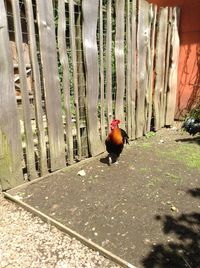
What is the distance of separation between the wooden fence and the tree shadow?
1859 mm

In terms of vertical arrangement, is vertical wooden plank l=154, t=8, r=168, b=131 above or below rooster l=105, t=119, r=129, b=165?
above

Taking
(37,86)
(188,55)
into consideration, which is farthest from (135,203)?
(188,55)

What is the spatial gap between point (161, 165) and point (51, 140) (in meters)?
1.69

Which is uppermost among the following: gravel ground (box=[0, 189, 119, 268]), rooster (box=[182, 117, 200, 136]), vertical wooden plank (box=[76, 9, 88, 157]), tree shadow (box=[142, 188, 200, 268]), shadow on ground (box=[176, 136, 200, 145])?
vertical wooden plank (box=[76, 9, 88, 157])

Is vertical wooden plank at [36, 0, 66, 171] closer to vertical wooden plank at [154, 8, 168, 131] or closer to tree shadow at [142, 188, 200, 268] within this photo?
tree shadow at [142, 188, 200, 268]

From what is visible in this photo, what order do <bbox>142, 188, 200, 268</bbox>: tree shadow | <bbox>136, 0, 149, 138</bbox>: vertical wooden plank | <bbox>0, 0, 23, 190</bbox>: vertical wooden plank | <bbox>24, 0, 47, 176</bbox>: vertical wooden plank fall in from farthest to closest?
1. <bbox>136, 0, 149, 138</bbox>: vertical wooden plank
2. <bbox>24, 0, 47, 176</bbox>: vertical wooden plank
3. <bbox>0, 0, 23, 190</bbox>: vertical wooden plank
4. <bbox>142, 188, 200, 268</bbox>: tree shadow

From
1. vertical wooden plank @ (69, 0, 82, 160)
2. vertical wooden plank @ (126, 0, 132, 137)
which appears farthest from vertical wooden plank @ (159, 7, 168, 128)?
vertical wooden plank @ (69, 0, 82, 160)

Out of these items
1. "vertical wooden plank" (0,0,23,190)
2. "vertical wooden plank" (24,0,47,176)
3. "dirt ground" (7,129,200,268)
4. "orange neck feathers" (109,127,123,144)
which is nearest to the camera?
"dirt ground" (7,129,200,268)

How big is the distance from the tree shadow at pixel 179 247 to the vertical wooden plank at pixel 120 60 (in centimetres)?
241

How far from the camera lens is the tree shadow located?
8.41 ft

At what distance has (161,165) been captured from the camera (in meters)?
4.61

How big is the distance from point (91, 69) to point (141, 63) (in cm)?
138

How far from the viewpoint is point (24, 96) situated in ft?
12.2

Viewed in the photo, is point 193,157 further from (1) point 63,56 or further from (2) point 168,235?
(1) point 63,56
